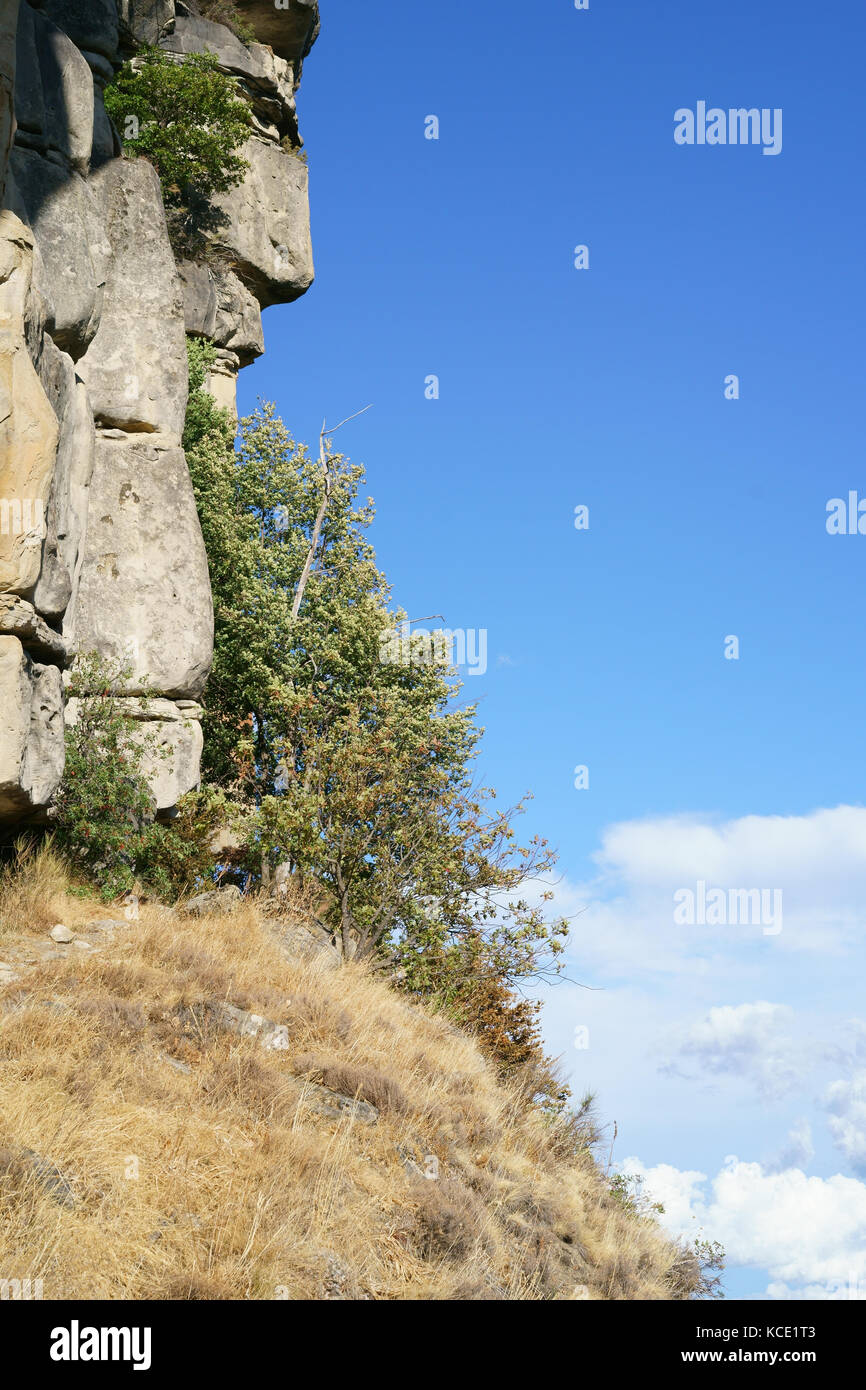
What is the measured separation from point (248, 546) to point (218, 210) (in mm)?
10814

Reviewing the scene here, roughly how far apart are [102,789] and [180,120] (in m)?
19.5

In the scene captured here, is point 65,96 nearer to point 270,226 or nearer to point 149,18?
point 149,18

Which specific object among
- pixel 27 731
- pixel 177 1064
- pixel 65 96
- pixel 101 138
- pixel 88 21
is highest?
pixel 88 21

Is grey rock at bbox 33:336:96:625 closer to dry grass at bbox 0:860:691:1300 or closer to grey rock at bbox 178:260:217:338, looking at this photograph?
dry grass at bbox 0:860:691:1300

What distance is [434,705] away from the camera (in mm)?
26609

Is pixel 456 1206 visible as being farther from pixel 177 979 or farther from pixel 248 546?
pixel 248 546

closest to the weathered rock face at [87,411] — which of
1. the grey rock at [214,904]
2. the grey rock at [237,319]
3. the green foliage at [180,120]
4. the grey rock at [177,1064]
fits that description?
the grey rock at [237,319]

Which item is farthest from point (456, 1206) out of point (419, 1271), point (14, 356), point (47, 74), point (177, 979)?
point (47, 74)

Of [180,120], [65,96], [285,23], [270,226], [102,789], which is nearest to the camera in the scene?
[102,789]

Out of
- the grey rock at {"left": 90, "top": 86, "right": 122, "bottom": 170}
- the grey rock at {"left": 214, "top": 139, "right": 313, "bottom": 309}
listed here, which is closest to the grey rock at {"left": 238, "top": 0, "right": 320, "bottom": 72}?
the grey rock at {"left": 214, "top": 139, "right": 313, "bottom": 309}

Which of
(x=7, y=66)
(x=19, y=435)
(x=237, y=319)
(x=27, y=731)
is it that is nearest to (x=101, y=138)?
(x=7, y=66)

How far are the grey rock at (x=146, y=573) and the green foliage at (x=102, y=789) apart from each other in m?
1.14

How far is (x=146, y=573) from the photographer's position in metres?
20.6

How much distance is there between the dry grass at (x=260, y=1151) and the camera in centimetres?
827
